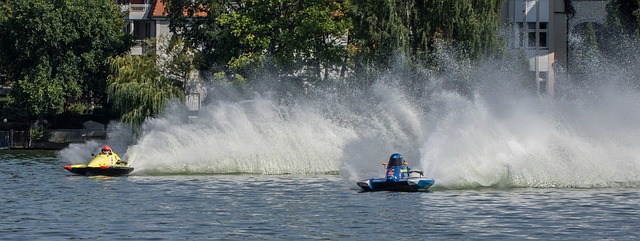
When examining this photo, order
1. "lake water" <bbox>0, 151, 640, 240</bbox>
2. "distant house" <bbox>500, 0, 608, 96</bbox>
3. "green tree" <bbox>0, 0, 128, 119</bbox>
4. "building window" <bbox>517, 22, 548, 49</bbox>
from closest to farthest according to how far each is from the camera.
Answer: "lake water" <bbox>0, 151, 640, 240</bbox>
"distant house" <bbox>500, 0, 608, 96</bbox>
"building window" <bbox>517, 22, 548, 49</bbox>
"green tree" <bbox>0, 0, 128, 119</bbox>

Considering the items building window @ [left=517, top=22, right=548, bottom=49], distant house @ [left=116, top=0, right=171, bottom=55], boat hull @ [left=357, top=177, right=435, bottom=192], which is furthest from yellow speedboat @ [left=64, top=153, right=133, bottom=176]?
distant house @ [left=116, top=0, right=171, bottom=55]

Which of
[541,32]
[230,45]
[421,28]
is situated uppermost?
[541,32]

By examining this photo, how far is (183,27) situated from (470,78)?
31.2 m

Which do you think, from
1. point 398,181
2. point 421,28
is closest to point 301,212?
point 398,181

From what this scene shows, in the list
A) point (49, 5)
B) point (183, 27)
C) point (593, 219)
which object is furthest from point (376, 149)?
point (49, 5)

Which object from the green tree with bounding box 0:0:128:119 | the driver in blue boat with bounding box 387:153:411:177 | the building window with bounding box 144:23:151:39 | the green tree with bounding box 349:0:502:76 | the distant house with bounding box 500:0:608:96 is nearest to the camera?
the driver in blue boat with bounding box 387:153:411:177

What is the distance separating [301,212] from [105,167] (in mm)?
19706

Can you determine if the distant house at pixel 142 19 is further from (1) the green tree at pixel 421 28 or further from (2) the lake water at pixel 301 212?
(2) the lake water at pixel 301 212

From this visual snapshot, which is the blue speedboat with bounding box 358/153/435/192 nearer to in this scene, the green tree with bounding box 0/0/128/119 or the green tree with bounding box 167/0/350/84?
the green tree with bounding box 167/0/350/84

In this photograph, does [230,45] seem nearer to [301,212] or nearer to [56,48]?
[56,48]

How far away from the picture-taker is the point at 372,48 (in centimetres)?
7900

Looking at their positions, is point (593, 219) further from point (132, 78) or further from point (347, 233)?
point (132, 78)

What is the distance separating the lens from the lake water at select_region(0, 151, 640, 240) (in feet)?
119

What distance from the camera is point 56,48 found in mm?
111625
